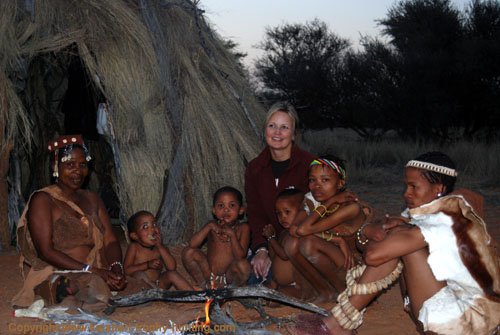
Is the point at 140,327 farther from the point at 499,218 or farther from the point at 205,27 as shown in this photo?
the point at 499,218

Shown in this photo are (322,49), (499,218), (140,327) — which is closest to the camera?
(140,327)

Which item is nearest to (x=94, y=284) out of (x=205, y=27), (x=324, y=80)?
(x=205, y=27)

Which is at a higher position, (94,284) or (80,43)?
(80,43)

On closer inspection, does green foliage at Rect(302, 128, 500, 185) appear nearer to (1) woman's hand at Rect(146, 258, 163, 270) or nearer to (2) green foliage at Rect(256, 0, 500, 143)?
(2) green foliage at Rect(256, 0, 500, 143)

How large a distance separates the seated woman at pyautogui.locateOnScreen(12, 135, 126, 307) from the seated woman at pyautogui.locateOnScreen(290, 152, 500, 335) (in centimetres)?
174

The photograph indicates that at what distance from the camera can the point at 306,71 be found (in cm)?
1989

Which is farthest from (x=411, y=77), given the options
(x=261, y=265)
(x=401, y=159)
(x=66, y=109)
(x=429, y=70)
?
(x=261, y=265)

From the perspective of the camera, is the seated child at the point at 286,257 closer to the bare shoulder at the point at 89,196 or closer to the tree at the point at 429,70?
the bare shoulder at the point at 89,196

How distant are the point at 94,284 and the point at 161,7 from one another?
120 inches

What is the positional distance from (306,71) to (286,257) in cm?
1646

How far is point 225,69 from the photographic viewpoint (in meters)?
6.05

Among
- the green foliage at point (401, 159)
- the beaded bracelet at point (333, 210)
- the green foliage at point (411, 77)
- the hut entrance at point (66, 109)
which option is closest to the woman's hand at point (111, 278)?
the beaded bracelet at point (333, 210)

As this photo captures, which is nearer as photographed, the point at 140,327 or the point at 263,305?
the point at 140,327

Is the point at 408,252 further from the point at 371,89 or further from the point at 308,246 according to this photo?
the point at 371,89
